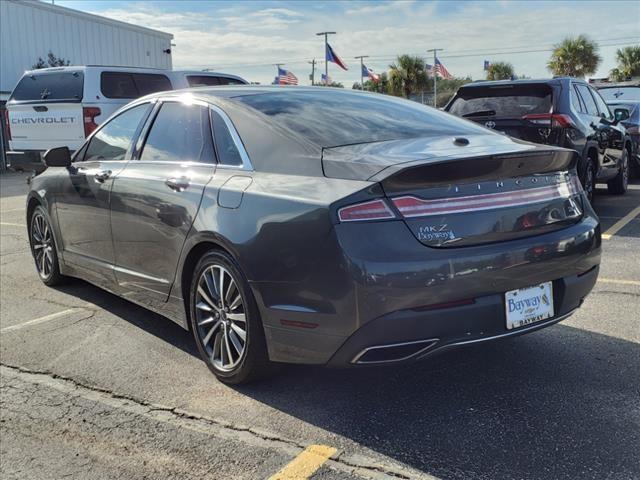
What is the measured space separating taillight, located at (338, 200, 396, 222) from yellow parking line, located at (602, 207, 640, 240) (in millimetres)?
4998

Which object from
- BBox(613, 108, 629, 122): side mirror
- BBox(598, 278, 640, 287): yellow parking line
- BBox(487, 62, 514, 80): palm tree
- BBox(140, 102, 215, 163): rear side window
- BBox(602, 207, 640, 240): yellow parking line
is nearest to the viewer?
BBox(140, 102, 215, 163): rear side window

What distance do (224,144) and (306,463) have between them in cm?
185

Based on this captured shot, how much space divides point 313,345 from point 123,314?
251 cm

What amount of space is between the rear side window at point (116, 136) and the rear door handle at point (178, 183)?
2.83 feet

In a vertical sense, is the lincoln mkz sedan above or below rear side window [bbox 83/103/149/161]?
below

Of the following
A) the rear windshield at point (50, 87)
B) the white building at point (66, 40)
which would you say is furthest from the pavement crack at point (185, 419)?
the white building at point (66, 40)

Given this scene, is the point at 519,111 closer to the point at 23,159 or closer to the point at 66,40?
the point at 23,159

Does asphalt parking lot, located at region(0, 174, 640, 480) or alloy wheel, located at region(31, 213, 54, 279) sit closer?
asphalt parking lot, located at region(0, 174, 640, 480)

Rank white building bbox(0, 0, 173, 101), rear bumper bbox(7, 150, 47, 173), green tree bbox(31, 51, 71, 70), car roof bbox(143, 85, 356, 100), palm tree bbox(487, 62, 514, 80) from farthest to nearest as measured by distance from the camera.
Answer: palm tree bbox(487, 62, 514, 80) → green tree bbox(31, 51, 71, 70) → white building bbox(0, 0, 173, 101) → rear bumper bbox(7, 150, 47, 173) → car roof bbox(143, 85, 356, 100)

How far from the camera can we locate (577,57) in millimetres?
44906

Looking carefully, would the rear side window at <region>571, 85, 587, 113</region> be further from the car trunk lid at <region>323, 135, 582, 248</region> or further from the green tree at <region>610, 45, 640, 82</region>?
the green tree at <region>610, 45, 640, 82</region>

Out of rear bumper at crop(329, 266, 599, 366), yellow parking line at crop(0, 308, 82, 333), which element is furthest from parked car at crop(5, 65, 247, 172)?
rear bumper at crop(329, 266, 599, 366)

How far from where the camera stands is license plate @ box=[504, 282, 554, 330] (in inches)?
122

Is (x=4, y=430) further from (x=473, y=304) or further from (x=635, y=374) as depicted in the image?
(x=635, y=374)
